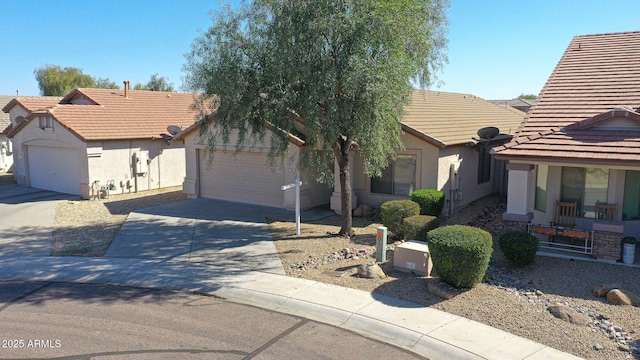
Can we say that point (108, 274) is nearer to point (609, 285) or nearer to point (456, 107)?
point (609, 285)

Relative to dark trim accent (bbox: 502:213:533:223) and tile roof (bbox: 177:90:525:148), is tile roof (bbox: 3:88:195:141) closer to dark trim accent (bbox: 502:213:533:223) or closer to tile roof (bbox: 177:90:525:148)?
tile roof (bbox: 177:90:525:148)

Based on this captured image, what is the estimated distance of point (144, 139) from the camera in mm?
23828

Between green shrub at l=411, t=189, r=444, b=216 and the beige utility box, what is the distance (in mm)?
3980

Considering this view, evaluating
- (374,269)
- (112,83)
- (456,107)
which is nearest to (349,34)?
(374,269)

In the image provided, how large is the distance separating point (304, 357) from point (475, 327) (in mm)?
3001

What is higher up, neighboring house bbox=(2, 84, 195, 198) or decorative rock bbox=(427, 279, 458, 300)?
neighboring house bbox=(2, 84, 195, 198)

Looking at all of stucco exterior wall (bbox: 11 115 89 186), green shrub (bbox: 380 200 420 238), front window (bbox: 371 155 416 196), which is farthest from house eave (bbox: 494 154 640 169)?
stucco exterior wall (bbox: 11 115 89 186)

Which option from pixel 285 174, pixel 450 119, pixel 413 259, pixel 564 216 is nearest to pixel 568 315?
pixel 413 259

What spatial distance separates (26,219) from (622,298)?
58.8 ft

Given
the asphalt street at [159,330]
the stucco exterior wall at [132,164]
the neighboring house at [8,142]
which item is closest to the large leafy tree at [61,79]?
the neighboring house at [8,142]

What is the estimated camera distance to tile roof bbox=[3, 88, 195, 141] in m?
22.2

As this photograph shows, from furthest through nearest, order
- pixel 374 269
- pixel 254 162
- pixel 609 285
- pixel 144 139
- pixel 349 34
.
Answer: pixel 144 139, pixel 254 162, pixel 349 34, pixel 374 269, pixel 609 285

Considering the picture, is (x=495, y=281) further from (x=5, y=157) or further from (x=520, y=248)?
(x=5, y=157)

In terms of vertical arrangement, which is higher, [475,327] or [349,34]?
[349,34]
